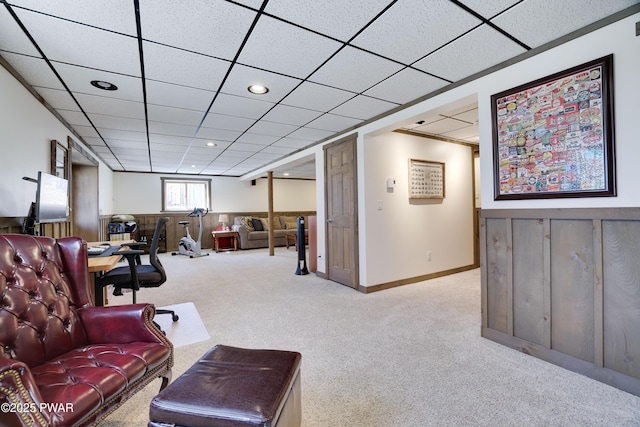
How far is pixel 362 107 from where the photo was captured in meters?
3.29

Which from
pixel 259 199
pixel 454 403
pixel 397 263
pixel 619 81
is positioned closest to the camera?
pixel 454 403

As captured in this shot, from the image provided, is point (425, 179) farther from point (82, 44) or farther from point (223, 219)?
point (223, 219)

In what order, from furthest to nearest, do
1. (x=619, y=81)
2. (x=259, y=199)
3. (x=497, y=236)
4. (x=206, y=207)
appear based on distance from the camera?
(x=259, y=199), (x=206, y=207), (x=497, y=236), (x=619, y=81)

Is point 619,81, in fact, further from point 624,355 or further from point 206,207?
point 206,207

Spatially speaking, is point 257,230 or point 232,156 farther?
point 257,230

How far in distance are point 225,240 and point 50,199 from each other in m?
6.28

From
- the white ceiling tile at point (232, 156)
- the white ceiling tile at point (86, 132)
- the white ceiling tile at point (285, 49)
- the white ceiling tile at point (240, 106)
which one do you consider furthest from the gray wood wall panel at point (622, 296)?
the white ceiling tile at point (86, 132)

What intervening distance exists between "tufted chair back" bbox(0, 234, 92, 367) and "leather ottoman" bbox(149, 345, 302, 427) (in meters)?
0.79

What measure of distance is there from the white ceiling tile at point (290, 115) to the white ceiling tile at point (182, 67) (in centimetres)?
83

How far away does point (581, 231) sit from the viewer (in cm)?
192

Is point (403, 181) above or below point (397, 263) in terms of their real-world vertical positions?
above

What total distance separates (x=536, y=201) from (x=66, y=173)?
5.14m

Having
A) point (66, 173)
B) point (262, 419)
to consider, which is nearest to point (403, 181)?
point (262, 419)

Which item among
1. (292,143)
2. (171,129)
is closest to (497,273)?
(292,143)
